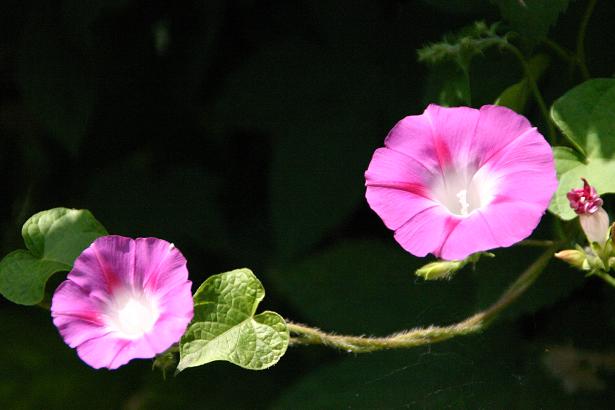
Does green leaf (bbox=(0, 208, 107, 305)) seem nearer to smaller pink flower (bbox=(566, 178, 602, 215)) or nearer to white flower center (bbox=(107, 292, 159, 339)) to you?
white flower center (bbox=(107, 292, 159, 339))

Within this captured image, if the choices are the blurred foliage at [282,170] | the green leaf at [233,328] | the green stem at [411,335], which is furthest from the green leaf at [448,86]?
the green leaf at [233,328]

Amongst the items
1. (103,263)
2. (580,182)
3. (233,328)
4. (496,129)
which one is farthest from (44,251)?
(580,182)

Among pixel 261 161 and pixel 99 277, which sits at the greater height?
pixel 99 277

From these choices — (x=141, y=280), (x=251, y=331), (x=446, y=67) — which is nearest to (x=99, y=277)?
(x=141, y=280)

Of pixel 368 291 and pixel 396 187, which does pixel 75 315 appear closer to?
pixel 396 187

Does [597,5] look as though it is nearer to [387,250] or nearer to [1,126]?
[387,250]

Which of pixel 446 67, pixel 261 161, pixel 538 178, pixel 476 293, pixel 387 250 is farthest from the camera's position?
pixel 261 161

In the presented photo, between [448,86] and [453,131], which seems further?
[448,86]

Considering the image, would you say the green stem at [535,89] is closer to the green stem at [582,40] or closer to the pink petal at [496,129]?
the green stem at [582,40]
